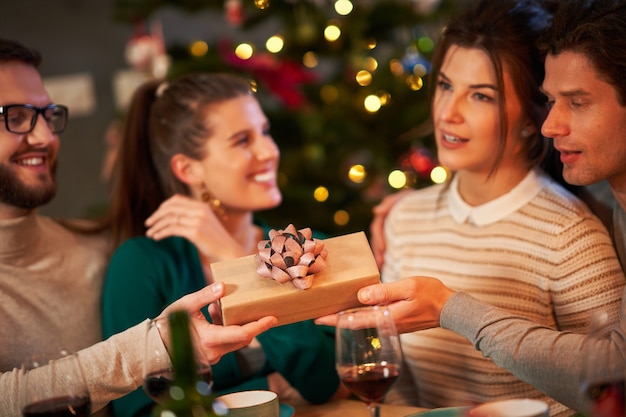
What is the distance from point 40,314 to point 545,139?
1420mm

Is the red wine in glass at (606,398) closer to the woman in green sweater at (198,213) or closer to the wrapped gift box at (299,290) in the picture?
the wrapped gift box at (299,290)

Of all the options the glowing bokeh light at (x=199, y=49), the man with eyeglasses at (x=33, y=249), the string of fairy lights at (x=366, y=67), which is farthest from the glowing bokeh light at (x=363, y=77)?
the man with eyeglasses at (x=33, y=249)

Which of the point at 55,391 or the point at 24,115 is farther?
the point at 24,115

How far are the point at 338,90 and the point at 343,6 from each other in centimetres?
40

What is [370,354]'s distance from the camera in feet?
4.38

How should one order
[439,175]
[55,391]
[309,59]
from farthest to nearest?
[309,59] → [439,175] → [55,391]

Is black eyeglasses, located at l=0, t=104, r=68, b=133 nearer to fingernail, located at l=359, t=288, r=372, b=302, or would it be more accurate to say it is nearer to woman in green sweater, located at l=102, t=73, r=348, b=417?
woman in green sweater, located at l=102, t=73, r=348, b=417

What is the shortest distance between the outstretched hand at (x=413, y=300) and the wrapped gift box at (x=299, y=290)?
0.05m

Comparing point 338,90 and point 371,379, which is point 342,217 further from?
point 371,379

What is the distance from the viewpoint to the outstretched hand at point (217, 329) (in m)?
1.59

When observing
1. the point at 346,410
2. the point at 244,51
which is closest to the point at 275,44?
the point at 244,51

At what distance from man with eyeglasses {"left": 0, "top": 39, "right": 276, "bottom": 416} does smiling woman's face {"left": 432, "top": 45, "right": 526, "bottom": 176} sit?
1054 mm

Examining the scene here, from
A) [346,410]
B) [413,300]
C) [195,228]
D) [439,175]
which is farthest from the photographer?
[439,175]

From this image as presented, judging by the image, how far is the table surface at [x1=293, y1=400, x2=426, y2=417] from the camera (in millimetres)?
1738
